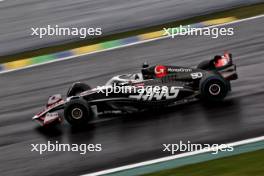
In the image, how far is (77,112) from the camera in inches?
484

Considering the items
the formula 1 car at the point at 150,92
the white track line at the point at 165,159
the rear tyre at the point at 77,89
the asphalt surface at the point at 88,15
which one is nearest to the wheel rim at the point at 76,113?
the formula 1 car at the point at 150,92

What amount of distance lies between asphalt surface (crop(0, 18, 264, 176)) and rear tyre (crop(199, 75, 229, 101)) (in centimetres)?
21

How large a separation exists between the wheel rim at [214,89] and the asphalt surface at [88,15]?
8.37 meters

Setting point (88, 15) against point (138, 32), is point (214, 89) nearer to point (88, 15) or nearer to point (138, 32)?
point (138, 32)

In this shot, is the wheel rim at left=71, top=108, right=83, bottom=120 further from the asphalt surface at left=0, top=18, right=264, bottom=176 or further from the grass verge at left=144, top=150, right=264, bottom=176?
the grass verge at left=144, top=150, right=264, bottom=176

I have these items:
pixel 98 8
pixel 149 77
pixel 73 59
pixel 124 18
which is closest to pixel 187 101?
pixel 149 77

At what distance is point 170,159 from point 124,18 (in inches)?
459

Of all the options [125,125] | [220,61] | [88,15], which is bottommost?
[125,125]

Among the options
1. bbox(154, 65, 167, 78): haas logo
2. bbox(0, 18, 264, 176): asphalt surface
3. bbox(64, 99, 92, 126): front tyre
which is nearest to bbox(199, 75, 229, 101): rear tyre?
bbox(0, 18, 264, 176): asphalt surface

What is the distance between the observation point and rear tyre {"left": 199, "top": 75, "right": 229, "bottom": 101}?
11984 mm

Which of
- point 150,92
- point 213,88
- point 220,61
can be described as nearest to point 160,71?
point 150,92

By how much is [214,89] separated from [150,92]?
1.37m

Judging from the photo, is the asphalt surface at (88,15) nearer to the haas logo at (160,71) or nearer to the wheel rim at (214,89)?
the haas logo at (160,71)

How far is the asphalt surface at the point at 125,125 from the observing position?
10930 millimetres
